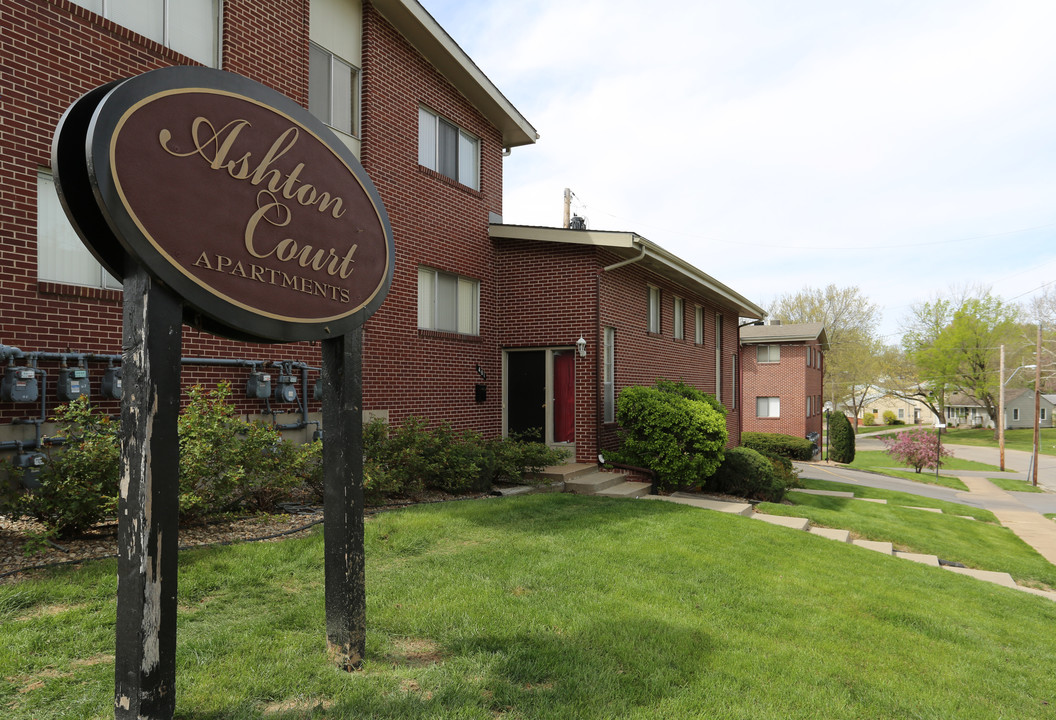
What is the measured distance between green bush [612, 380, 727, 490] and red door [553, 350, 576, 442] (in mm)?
1082

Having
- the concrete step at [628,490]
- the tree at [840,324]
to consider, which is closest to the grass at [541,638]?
the concrete step at [628,490]

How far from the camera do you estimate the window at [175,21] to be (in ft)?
23.3

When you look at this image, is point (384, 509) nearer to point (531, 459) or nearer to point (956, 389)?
point (531, 459)

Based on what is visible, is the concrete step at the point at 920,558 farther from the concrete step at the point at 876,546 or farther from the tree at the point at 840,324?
the tree at the point at 840,324

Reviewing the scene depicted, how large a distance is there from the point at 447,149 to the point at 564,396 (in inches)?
217

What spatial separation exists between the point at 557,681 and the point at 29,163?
7112 mm

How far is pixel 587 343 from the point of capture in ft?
41.1

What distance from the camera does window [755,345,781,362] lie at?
3472 centimetres

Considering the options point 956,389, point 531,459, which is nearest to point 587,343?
point 531,459

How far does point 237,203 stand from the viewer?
9.65 ft

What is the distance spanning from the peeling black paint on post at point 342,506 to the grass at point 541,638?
203 mm

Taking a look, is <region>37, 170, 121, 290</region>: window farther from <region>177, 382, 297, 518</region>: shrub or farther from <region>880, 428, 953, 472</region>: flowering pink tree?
<region>880, 428, 953, 472</region>: flowering pink tree

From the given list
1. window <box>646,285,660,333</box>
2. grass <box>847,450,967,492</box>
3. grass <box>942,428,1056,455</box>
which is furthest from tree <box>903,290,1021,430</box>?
window <box>646,285,660,333</box>

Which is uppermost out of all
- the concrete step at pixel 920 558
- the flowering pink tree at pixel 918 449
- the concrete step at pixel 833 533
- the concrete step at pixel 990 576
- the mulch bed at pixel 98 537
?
the mulch bed at pixel 98 537
